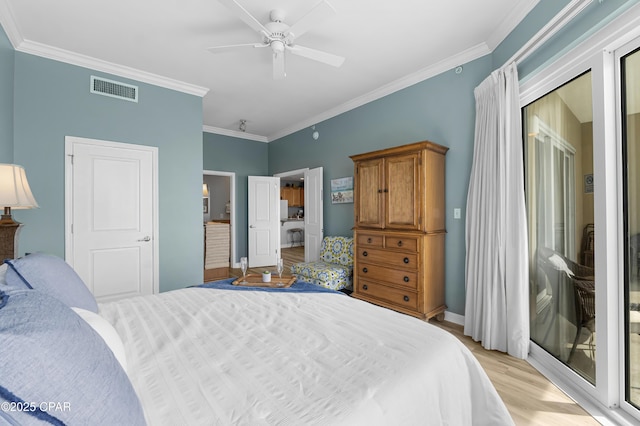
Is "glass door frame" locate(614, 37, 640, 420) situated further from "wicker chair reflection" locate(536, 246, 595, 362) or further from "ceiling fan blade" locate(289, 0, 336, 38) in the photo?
"ceiling fan blade" locate(289, 0, 336, 38)

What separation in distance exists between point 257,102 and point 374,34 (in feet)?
7.34

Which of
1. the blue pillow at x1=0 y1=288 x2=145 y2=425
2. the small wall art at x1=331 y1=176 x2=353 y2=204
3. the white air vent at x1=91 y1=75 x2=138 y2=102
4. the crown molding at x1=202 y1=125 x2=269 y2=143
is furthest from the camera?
the crown molding at x1=202 y1=125 x2=269 y2=143

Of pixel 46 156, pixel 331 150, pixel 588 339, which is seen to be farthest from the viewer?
pixel 331 150

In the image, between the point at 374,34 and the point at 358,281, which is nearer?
the point at 374,34

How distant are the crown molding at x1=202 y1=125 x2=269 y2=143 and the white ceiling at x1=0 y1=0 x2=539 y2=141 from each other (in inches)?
64.9

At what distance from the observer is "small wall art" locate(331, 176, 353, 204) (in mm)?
4406

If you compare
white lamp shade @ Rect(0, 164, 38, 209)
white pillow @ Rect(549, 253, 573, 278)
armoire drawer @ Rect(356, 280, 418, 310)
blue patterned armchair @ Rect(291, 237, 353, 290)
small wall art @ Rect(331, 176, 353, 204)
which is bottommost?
armoire drawer @ Rect(356, 280, 418, 310)

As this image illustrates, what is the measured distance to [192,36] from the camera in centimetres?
274

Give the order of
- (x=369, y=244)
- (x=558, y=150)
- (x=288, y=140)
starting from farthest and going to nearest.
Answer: (x=288, y=140) < (x=369, y=244) < (x=558, y=150)

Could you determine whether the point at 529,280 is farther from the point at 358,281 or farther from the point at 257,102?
the point at 257,102

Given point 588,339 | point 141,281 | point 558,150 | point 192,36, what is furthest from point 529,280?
point 141,281

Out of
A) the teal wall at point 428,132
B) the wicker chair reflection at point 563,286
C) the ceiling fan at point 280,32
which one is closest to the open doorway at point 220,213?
the teal wall at point 428,132

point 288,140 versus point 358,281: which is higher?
point 288,140

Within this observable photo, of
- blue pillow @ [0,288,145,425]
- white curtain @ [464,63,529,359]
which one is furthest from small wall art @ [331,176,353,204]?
blue pillow @ [0,288,145,425]
